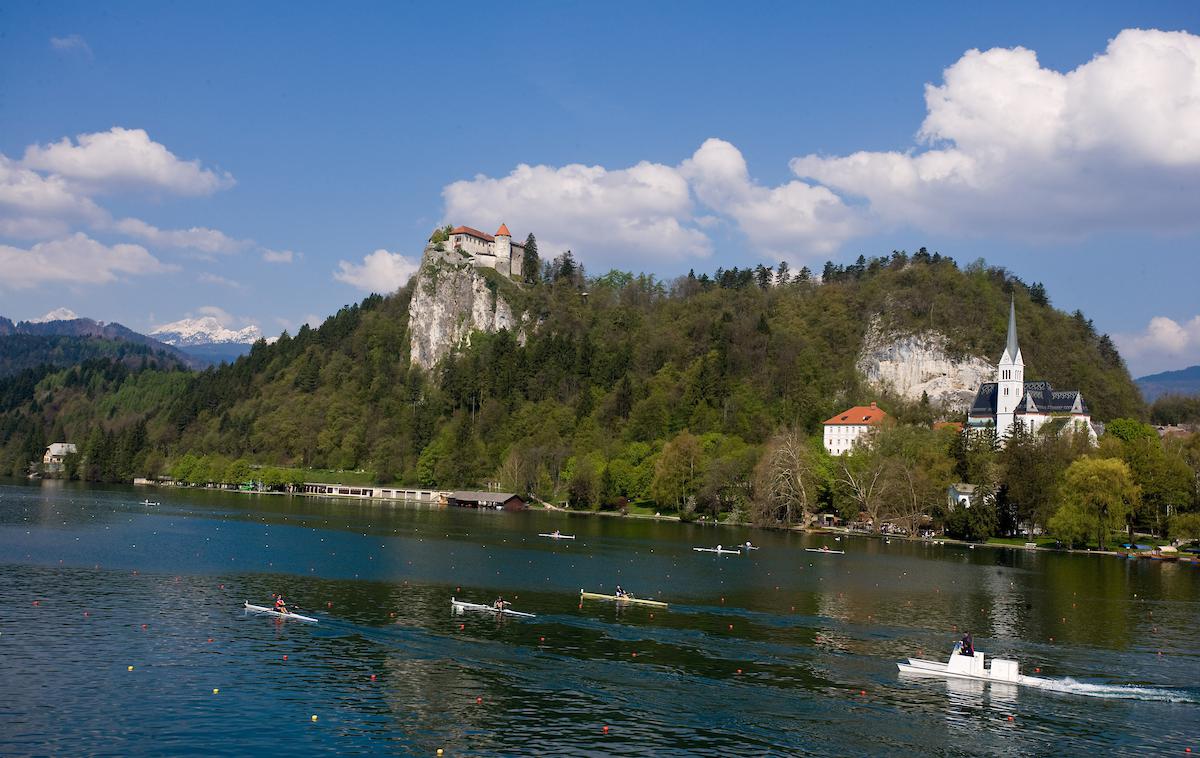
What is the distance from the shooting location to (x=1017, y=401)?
169750 millimetres

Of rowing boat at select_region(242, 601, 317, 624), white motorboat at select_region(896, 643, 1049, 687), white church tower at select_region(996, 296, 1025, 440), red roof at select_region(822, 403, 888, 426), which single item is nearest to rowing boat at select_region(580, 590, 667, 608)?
rowing boat at select_region(242, 601, 317, 624)

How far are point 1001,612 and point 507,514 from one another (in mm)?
98564

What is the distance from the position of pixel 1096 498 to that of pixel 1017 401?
6808 cm

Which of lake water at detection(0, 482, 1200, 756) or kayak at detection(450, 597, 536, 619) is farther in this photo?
kayak at detection(450, 597, 536, 619)

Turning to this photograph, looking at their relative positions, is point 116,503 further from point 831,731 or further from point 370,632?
point 831,731

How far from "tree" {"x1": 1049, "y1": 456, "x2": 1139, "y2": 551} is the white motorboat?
230ft

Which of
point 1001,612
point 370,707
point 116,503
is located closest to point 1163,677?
point 1001,612

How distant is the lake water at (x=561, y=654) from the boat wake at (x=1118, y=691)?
0.42 feet

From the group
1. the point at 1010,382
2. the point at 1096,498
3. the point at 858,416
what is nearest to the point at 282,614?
the point at 1096,498

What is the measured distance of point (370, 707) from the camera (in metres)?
35.5

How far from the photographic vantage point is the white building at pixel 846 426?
6634 inches

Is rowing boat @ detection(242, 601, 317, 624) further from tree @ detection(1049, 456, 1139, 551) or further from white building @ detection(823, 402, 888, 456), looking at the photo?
white building @ detection(823, 402, 888, 456)

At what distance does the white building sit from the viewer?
168m

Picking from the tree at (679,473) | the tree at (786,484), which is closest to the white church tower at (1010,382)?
the tree at (786,484)
